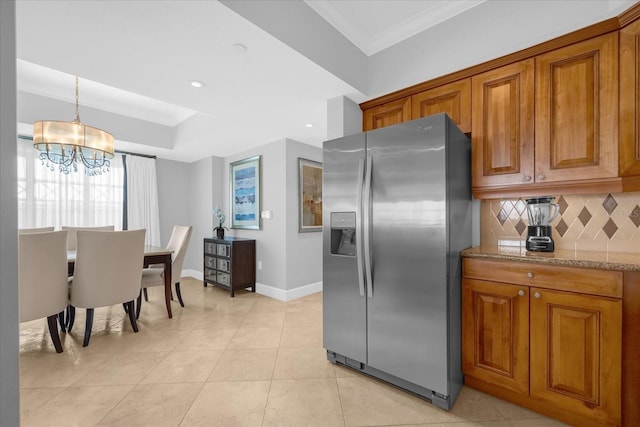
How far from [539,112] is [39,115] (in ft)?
16.8

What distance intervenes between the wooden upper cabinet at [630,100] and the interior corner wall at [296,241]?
3.22 m

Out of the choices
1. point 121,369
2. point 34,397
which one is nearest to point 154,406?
point 121,369

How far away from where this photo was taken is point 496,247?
2.07 meters

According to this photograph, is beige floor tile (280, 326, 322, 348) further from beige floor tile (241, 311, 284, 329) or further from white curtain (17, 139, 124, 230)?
white curtain (17, 139, 124, 230)

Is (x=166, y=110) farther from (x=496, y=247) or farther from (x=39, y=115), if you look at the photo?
(x=496, y=247)

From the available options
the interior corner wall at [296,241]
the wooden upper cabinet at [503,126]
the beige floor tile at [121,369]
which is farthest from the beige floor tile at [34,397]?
the wooden upper cabinet at [503,126]

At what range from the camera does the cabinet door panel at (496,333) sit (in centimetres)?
162

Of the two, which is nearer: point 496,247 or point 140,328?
point 496,247

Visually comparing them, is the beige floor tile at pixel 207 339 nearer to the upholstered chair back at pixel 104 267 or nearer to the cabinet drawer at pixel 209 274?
the upholstered chair back at pixel 104 267

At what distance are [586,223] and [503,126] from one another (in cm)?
85

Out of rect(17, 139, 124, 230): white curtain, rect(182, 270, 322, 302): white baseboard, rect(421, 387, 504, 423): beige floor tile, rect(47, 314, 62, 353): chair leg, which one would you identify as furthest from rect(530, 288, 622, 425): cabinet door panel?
rect(17, 139, 124, 230): white curtain

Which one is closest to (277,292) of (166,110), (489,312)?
(489,312)

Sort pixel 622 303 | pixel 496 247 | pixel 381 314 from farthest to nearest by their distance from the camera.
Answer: pixel 496 247 → pixel 381 314 → pixel 622 303

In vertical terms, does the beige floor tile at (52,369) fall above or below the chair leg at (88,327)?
below
